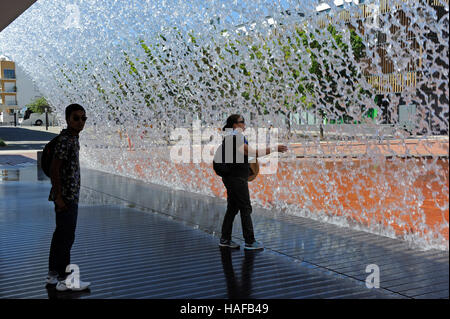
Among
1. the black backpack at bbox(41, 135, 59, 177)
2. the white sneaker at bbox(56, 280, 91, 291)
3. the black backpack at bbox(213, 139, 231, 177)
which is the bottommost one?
the white sneaker at bbox(56, 280, 91, 291)

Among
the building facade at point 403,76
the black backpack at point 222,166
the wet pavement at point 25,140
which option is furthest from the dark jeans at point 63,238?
the wet pavement at point 25,140

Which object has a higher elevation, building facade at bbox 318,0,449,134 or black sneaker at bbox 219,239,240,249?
building facade at bbox 318,0,449,134

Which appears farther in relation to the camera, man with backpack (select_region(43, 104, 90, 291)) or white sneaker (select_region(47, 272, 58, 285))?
white sneaker (select_region(47, 272, 58, 285))

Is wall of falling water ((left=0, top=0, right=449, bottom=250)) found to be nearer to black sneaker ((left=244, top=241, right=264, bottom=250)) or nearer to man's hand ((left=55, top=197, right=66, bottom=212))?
black sneaker ((left=244, top=241, right=264, bottom=250))

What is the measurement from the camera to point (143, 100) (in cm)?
1328

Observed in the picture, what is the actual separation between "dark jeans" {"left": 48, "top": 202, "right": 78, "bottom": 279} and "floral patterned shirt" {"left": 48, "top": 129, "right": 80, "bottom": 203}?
3.6 inches

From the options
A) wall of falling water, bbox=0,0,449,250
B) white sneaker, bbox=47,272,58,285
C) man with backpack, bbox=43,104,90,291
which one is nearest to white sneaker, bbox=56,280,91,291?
man with backpack, bbox=43,104,90,291

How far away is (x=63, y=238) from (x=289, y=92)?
495 centimetres

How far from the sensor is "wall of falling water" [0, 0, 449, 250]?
6051mm

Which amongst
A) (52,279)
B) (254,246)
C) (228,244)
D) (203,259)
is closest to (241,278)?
(203,259)

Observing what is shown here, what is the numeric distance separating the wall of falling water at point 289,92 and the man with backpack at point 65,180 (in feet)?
10.6

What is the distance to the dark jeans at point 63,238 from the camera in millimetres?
4289
